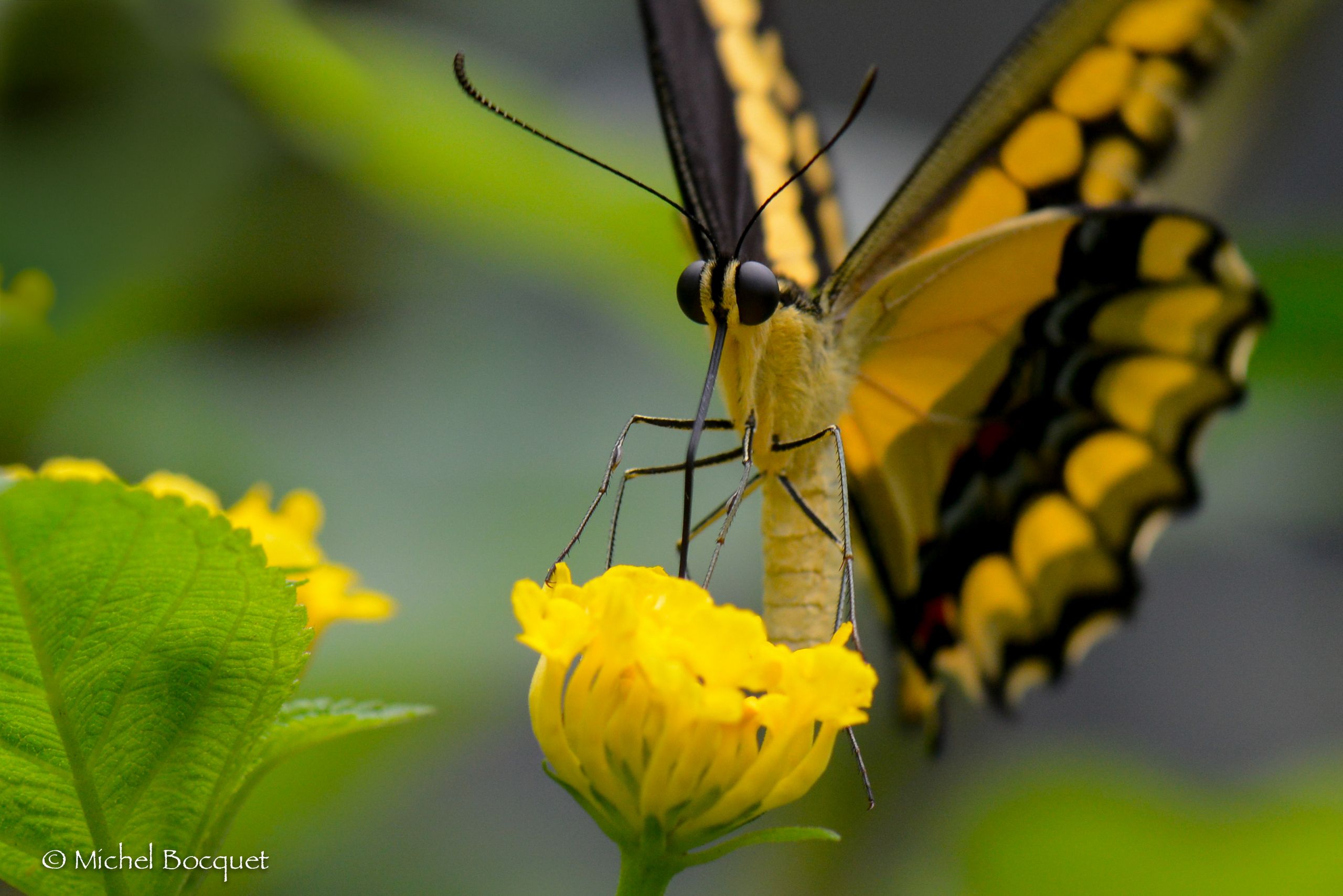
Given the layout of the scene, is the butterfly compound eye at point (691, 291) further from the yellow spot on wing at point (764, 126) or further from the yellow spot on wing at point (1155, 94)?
the yellow spot on wing at point (1155, 94)

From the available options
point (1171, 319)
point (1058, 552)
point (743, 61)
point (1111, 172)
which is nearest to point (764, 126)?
point (743, 61)

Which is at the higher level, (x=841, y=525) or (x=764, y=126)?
(x=764, y=126)

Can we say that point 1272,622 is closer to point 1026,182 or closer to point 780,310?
point 1026,182

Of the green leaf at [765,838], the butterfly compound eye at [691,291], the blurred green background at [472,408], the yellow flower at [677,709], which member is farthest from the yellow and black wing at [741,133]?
the green leaf at [765,838]

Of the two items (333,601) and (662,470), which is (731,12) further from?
(333,601)

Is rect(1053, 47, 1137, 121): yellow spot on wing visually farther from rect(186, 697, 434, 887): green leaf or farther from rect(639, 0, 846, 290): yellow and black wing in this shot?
rect(186, 697, 434, 887): green leaf

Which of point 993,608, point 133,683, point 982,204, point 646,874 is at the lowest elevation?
point 646,874

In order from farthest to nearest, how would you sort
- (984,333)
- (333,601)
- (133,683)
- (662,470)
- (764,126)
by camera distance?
1. (764,126)
2. (984,333)
3. (662,470)
4. (333,601)
5. (133,683)
